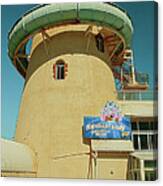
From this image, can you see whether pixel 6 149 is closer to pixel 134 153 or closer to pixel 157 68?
pixel 134 153

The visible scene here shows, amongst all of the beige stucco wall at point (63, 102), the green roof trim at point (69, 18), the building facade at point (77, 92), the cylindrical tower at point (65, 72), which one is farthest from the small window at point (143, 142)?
the green roof trim at point (69, 18)

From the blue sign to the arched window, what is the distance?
37 cm

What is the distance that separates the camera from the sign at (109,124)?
13.4ft

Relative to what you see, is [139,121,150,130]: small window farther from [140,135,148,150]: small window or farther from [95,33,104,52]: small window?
[95,33,104,52]: small window

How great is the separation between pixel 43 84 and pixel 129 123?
644mm

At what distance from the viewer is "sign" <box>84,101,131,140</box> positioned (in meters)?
4.08

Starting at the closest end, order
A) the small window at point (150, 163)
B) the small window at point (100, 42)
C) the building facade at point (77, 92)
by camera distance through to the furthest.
→ the small window at point (150, 163) < the building facade at point (77, 92) < the small window at point (100, 42)

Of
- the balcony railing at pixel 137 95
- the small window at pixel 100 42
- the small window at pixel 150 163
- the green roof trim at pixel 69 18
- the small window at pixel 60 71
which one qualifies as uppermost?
the green roof trim at pixel 69 18

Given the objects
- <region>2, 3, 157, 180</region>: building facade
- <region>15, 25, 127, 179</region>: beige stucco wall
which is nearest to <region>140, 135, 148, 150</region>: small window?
<region>2, 3, 157, 180</region>: building facade

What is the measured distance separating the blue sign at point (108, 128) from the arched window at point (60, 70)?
366mm

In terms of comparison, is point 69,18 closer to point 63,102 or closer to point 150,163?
point 63,102

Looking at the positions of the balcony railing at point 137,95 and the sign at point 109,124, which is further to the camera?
the sign at point 109,124

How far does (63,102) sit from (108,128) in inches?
13.9

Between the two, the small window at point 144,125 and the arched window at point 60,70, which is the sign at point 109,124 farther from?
the arched window at point 60,70
